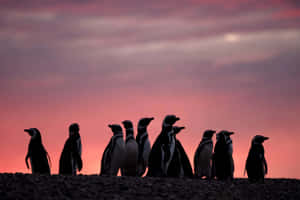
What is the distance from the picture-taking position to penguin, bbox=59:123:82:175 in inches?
792

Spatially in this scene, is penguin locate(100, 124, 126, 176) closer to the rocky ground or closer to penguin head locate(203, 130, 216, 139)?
penguin head locate(203, 130, 216, 139)

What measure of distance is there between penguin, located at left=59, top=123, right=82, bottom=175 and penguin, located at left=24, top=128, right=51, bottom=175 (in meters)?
0.56

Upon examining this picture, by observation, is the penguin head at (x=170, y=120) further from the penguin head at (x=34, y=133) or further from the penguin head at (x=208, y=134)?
the penguin head at (x=34, y=133)

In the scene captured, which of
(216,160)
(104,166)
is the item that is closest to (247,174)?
(216,160)

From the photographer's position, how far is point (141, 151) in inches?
813

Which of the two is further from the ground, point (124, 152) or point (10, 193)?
point (124, 152)

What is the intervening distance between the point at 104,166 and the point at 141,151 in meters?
1.50

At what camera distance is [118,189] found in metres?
14.4

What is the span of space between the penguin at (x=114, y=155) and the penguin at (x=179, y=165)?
5.80 feet

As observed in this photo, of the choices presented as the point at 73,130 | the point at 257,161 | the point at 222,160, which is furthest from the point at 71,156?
the point at 257,161

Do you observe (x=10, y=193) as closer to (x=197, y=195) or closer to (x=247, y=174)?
(x=197, y=195)

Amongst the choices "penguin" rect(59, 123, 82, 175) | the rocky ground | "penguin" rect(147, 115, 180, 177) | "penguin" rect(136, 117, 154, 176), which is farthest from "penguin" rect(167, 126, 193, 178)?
"penguin" rect(59, 123, 82, 175)

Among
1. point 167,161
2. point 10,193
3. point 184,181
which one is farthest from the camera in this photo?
point 167,161

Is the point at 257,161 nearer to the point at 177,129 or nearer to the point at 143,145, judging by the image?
the point at 177,129
